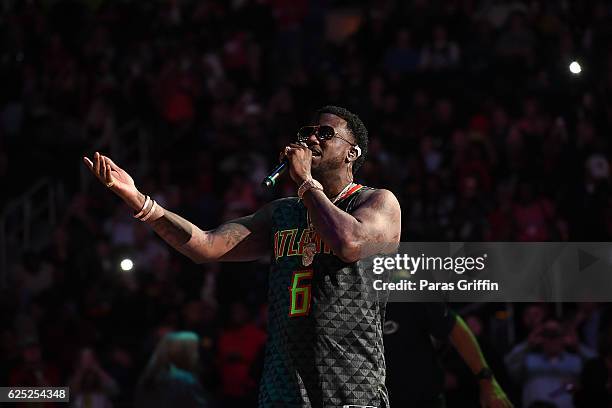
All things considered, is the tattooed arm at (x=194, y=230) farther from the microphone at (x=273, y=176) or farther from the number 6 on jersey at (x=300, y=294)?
the number 6 on jersey at (x=300, y=294)

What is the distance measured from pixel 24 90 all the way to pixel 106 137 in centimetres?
162

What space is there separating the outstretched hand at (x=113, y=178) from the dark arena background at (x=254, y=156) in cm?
265

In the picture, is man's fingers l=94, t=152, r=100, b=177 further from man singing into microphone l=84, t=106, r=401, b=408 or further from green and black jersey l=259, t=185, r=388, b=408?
green and black jersey l=259, t=185, r=388, b=408

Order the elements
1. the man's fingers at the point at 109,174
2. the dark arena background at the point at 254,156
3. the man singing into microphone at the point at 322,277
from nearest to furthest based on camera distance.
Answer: the man singing into microphone at the point at 322,277 < the man's fingers at the point at 109,174 < the dark arena background at the point at 254,156

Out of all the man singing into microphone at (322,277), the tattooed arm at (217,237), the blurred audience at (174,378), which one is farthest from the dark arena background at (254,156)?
the man singing into microphone at (322,277)

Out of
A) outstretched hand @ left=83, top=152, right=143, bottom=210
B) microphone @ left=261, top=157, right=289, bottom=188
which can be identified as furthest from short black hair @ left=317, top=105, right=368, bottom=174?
outstretched hand @ left=83, top=152, right=143, bottom=210

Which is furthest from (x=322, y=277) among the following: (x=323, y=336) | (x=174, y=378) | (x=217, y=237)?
(x=174, y=378)

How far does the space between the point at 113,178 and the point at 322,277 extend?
92 centimetres

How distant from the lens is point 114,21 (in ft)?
50.9

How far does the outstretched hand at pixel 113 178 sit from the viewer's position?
438cm

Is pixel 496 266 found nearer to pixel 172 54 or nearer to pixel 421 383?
pixel 421 383

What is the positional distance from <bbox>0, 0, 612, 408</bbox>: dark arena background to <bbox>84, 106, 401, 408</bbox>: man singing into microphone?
2319 millimetres

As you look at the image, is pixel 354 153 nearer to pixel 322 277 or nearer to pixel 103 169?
pixel 322 277

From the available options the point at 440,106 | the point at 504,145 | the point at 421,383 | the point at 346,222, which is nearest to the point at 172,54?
the point at 440,106
